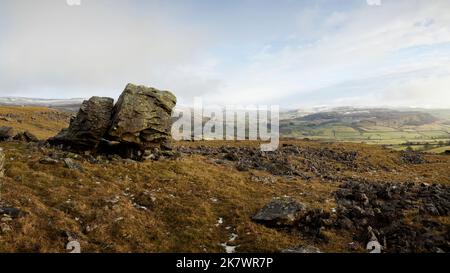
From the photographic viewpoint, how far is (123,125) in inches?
1182

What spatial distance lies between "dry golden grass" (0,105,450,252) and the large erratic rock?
2.42 m

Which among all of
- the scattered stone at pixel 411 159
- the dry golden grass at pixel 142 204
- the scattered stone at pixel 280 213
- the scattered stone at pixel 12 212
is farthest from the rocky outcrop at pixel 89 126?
the scattered stone at pixel 411 159

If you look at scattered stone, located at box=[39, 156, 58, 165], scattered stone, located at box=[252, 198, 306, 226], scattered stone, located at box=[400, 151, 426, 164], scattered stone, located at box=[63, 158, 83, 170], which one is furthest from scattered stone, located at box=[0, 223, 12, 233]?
scattered stone, located at box=[400, 151, 426, 164]

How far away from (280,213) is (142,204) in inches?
362

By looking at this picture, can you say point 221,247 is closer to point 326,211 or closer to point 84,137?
point 326,211

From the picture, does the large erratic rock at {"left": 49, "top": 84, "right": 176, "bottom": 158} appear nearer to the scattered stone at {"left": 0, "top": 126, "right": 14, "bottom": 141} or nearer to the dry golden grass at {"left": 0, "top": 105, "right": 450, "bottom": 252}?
the dry golden grass at {"left": 0, "top": 105, "right": 450, "bottom": 252}

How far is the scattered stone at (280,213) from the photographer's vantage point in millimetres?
20734

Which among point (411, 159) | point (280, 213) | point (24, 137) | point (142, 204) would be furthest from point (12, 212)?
point (411, 159)

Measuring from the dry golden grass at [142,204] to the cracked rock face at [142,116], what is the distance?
252cm

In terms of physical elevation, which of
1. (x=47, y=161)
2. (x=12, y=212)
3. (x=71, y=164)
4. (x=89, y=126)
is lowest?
(x=12, y=212)

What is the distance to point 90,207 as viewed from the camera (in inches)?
819

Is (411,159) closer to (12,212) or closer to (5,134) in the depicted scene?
(12,212)
